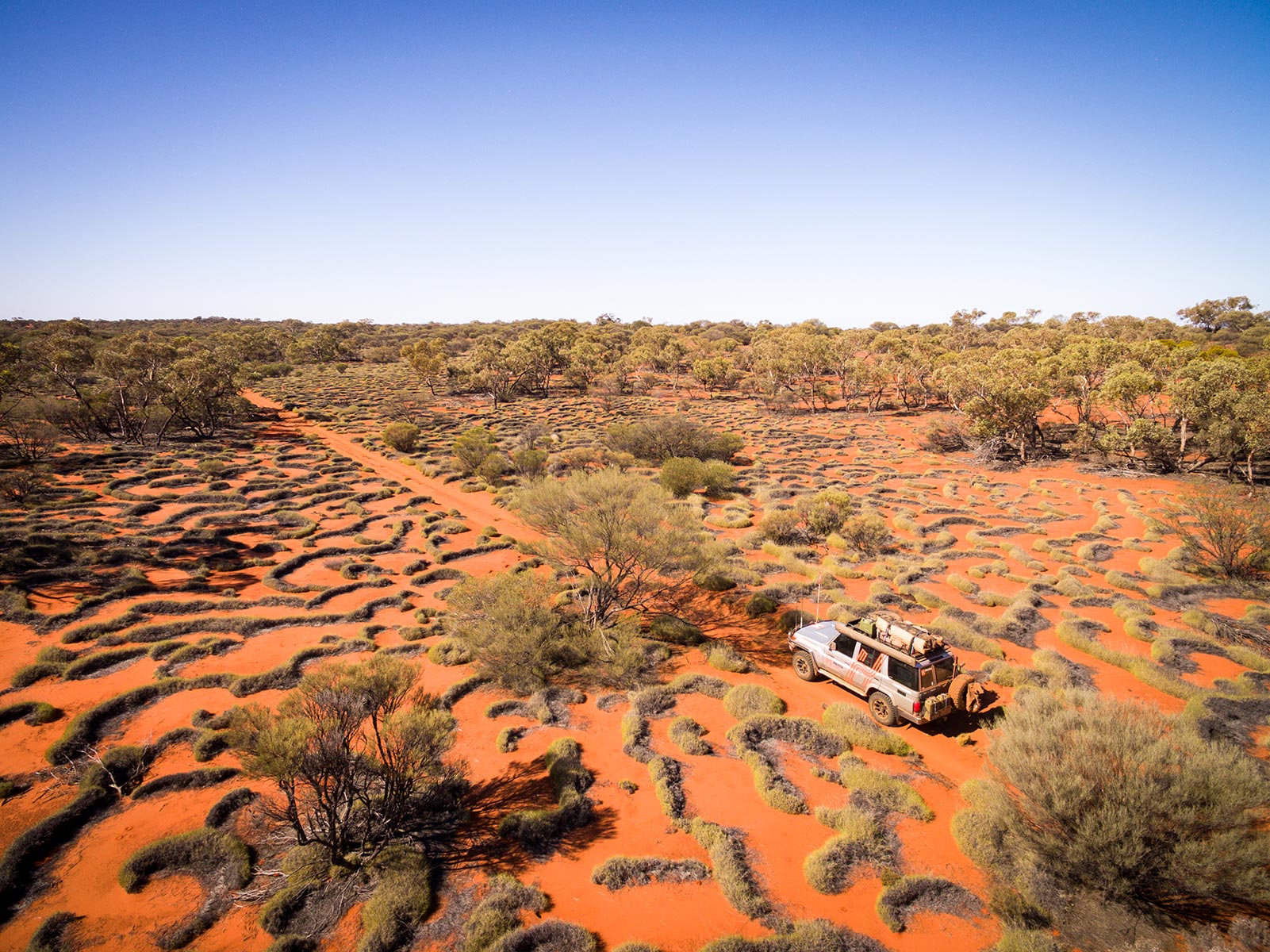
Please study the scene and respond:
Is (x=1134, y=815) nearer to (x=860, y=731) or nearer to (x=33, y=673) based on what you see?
(x=860, y=731)

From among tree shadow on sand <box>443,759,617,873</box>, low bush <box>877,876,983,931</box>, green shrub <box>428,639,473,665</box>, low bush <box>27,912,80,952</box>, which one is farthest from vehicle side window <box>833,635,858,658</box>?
low bush <box>27,912,80,952</box>

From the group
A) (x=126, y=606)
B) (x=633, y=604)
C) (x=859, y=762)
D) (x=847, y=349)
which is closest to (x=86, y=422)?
(x=126, y=606)

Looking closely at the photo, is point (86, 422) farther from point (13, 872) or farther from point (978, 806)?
point (978, 806)

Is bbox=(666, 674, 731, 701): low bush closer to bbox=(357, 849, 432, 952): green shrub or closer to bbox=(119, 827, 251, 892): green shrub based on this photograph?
bbox=(357, 849, 432, 952): green shrub

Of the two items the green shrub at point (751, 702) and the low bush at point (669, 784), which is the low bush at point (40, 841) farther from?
the green shrub at point (751, 702)

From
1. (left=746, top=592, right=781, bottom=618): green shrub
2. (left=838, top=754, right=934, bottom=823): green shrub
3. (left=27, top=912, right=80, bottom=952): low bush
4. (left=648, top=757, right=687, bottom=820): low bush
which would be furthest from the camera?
(left=746, top=592, right=781, bottom=618): green shrub

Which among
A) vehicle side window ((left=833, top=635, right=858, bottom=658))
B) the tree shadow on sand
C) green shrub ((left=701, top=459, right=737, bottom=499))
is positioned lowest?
the tree shadow on sand

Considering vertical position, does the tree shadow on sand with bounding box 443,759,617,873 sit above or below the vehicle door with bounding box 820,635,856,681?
below

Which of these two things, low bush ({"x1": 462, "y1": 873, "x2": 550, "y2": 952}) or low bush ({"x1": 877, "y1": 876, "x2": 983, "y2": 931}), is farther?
low bush ({"x1": 877, "y1": 876, "x2": 983, "y2": 931})
